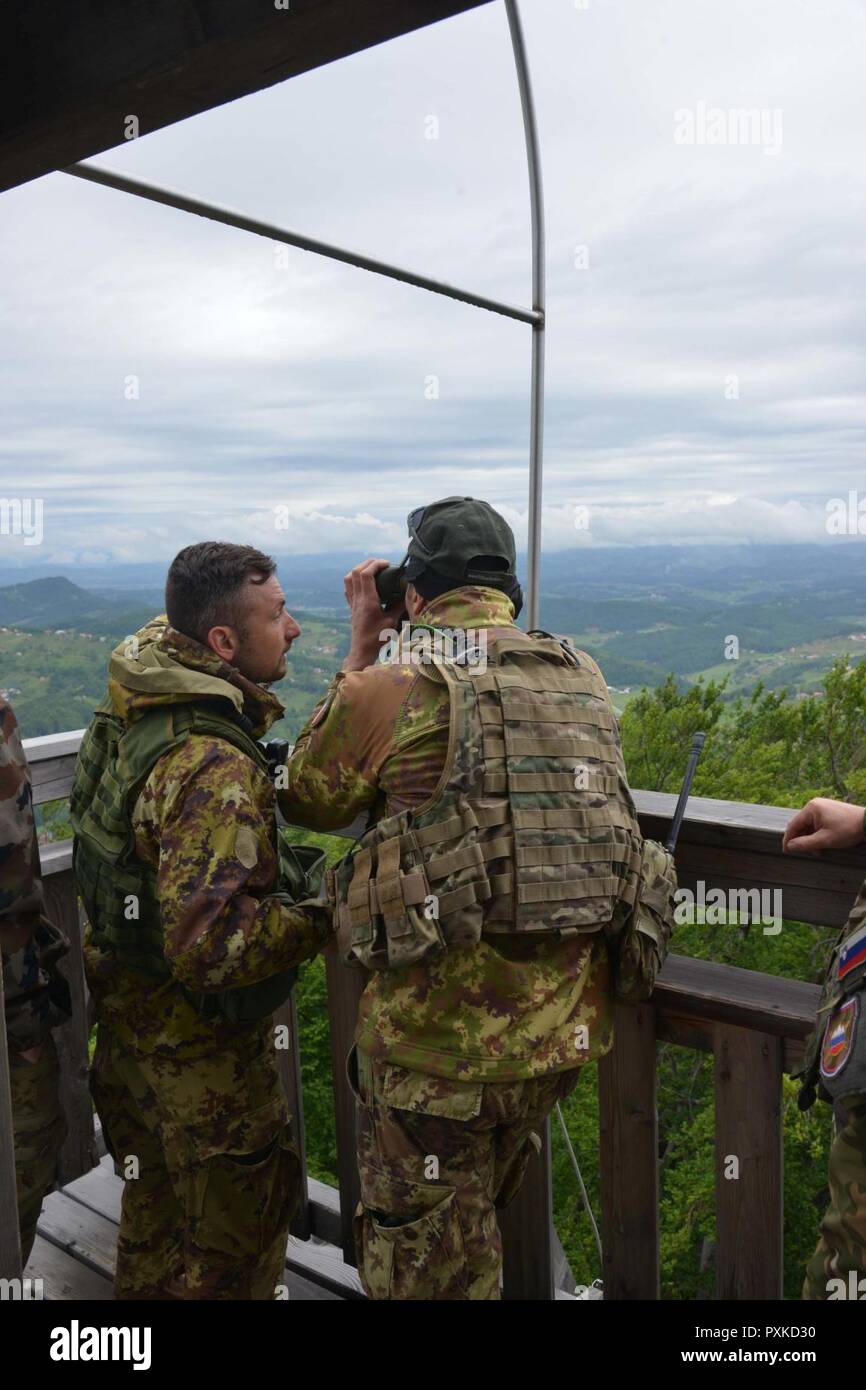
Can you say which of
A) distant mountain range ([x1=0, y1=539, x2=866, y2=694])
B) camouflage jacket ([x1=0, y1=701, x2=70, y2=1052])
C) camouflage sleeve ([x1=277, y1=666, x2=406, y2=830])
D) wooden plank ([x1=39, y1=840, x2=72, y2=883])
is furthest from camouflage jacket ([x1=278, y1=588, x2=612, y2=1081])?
distant mountain range ([x1=0, y1=539, x2=866, y2=694])

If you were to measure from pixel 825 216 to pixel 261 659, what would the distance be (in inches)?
4303

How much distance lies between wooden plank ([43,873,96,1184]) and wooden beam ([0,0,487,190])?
2.04m

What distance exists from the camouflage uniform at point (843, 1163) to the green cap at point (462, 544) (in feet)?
3.65

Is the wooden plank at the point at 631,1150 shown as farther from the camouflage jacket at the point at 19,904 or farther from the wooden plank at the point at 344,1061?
the camouflage jacket at the point at 19,904

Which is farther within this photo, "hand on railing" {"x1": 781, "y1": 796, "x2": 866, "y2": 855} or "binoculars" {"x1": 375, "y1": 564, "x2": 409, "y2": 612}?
"binoculars" {"x1": 375, "y1": 564, "x2": 409, "y2": 612}

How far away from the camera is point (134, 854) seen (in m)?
2.36

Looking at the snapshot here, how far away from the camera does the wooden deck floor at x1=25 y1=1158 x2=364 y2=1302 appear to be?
9.25 ft

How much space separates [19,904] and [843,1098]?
5.80 ft

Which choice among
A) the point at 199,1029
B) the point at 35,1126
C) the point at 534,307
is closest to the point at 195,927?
the point at 199,1029

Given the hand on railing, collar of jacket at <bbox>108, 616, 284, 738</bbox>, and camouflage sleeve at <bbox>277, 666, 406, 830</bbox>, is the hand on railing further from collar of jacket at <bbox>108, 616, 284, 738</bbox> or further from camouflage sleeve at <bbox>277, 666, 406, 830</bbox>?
collar of jacket at <bbox>108, 616, 284, 738</bbox>

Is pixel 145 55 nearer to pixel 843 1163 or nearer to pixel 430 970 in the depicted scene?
pixel 430 970

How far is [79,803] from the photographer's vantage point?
2539 mm

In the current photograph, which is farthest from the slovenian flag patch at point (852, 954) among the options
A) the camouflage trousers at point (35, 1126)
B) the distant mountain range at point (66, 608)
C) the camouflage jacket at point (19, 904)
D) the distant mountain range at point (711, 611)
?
the distant mountain range at point (711, 611)
